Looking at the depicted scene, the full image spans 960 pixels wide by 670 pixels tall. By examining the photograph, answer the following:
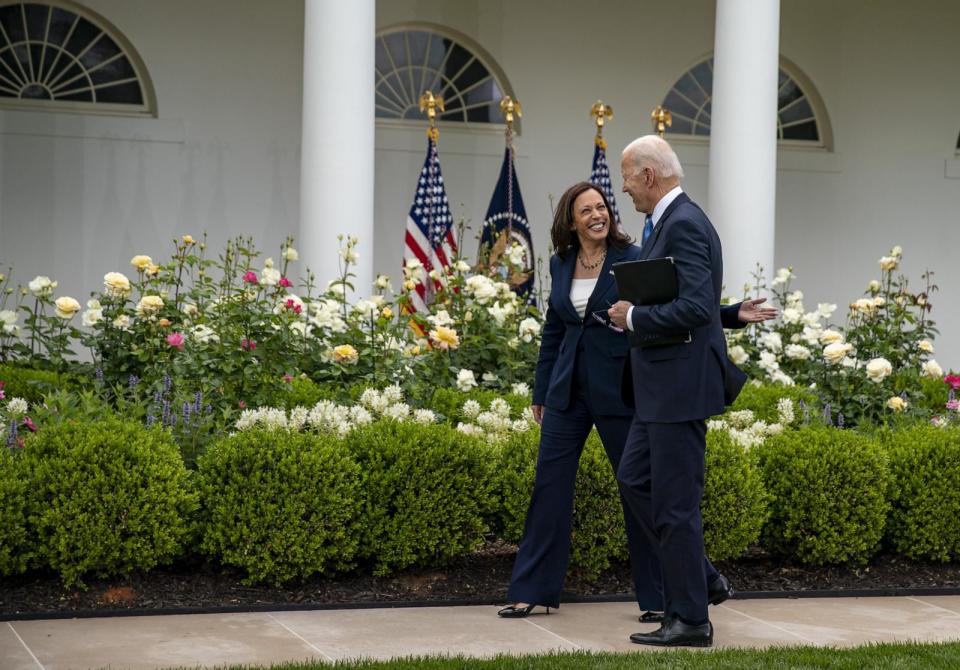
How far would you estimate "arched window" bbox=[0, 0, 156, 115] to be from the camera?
13016mm

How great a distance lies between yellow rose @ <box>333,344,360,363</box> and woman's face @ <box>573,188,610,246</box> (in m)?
2.10

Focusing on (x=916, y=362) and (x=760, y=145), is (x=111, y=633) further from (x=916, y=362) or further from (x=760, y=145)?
(x=760, y=145)

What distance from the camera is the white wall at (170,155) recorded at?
512 inches

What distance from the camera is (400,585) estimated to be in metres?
5.68

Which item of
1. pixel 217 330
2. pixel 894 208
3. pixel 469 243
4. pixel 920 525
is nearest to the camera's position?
pixel 920 525

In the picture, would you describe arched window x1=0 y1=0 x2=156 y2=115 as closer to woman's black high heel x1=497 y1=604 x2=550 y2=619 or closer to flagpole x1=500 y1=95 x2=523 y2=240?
flagpole x1=500 y1=95 x2=523 y2=240

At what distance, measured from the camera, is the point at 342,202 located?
9.63 meters

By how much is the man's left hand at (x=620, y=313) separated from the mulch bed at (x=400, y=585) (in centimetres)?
158

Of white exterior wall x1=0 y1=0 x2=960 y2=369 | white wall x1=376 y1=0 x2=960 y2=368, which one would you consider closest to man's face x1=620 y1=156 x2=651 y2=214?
white exterior wall x1=0 y1=0 x2=960 y2=369

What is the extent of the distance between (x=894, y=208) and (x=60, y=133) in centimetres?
1022

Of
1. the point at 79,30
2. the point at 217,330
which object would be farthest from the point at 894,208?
the point at 217,330

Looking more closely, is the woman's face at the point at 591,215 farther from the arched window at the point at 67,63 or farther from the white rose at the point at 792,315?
the arched window at the point at 67,63

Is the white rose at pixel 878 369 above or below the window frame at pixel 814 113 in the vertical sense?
below

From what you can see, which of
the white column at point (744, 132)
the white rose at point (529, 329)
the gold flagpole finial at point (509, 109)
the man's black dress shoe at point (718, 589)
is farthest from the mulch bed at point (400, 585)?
the gold flagpole finial at point (509, 109)
